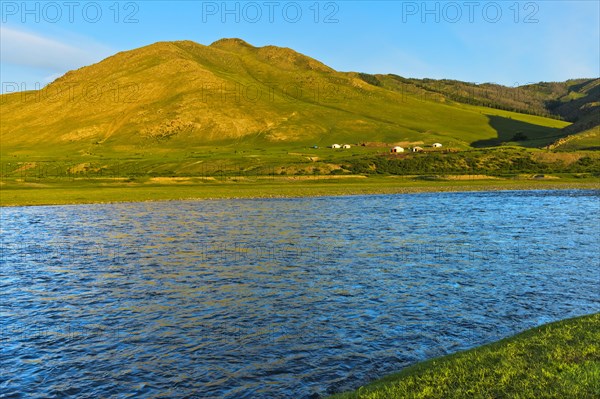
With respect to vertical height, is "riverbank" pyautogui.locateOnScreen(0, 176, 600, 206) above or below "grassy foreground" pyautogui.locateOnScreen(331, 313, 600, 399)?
above

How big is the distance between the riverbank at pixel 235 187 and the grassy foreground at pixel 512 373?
256 feet

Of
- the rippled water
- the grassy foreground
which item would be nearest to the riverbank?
the rippled water

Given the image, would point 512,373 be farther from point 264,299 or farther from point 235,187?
point 235,187

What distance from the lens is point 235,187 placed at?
359 ft

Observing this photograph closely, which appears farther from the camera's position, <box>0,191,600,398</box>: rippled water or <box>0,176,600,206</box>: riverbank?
<box>0,176,600,206</box>: riverbank

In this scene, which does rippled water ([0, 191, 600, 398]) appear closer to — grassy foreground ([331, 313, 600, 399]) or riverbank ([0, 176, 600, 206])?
grassy foreground ([331, 313, 600, 399])

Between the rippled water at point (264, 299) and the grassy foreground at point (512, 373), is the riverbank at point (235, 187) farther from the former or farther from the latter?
the grassy foreground at point (512, 373)

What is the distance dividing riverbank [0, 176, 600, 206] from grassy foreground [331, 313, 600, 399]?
78.0 m

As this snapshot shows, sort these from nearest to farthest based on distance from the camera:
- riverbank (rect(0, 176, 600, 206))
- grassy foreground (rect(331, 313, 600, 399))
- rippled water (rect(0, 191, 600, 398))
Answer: grassy foreground (rect(331, 313, 600, 399)), rippled water (rect(0, 191, 600, 398)), riverbank (rect(0, 176, 600, 206))

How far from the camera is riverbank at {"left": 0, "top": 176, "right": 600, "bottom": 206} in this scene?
91.2 m

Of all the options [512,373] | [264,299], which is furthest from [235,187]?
[512,373]

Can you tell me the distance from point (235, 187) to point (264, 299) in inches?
3242

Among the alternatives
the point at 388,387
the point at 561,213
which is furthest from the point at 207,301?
the point at 561,213

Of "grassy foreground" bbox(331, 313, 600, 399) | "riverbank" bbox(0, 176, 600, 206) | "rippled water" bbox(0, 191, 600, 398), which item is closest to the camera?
"grassy foreground" bbox(331, 313, 600, 399)
